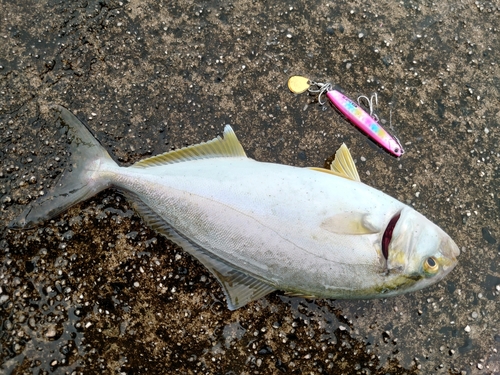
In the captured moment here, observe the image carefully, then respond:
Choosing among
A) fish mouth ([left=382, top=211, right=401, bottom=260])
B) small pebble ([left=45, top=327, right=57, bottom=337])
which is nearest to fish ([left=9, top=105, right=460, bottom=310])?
fish mouth ([left=382, top=211, right=401, bottom=260])

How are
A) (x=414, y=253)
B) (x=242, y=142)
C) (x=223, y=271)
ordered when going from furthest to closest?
(x=242, y=142), (x=223, y=271), (x=414, y=253)

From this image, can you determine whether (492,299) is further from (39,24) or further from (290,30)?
(39,24)

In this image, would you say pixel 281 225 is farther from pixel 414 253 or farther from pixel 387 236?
pixel 414 253

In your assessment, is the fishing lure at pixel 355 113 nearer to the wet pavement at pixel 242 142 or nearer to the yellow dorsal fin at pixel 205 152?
the wet pavement at pixel 242 142

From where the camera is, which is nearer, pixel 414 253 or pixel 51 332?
pixel 414 253

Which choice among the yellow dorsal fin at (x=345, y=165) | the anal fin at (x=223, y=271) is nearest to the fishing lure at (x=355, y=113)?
the yellow dorsal fin at (x=345, y=165)

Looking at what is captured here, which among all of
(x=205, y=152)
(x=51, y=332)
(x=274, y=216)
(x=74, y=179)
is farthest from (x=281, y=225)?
(x=51, y=332)
